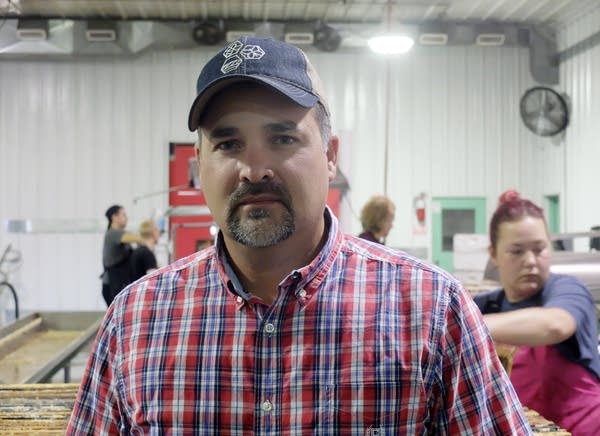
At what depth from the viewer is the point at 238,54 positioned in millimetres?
945

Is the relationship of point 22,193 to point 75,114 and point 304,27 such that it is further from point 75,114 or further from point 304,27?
point 304,27

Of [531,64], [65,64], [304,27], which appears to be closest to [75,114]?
[65,64]

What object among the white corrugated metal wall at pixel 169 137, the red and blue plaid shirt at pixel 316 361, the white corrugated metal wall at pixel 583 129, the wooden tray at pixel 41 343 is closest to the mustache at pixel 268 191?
the red and blue plaid shirt at pixel 316 361

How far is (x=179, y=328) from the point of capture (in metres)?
0.97

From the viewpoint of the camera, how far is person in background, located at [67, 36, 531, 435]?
35.1 inches

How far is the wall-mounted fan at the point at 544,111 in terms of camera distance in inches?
285

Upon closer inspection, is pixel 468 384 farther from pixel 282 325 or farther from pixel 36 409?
pixel 36 409

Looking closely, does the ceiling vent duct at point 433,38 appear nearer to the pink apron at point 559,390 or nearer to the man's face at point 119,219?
the man's face at point 119,219

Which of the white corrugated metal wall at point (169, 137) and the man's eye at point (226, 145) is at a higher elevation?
the white corrugated metal wall at point (169, 137)

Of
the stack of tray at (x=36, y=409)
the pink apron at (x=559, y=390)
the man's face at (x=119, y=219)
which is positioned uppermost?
the man's face at (x=119, y=219)

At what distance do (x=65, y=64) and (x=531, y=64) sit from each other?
5.92 m

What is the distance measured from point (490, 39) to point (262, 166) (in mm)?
7301

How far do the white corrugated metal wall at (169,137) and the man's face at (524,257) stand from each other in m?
5.31

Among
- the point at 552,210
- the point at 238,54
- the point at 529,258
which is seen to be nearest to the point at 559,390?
the point at 529,258
